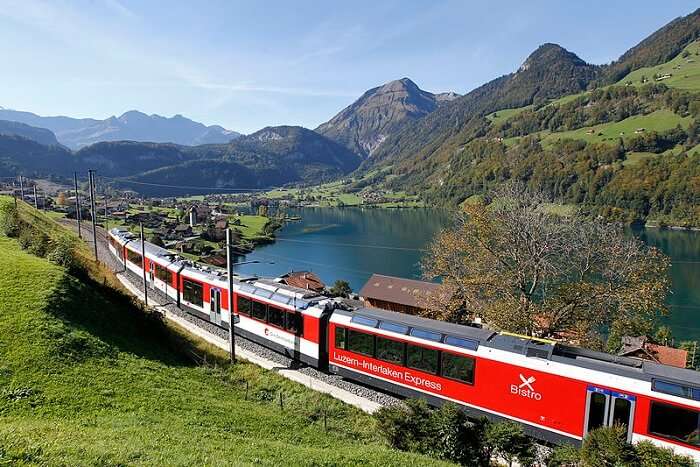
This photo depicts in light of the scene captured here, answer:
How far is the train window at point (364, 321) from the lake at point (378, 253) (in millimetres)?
18784

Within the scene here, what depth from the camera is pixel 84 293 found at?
17.2 m

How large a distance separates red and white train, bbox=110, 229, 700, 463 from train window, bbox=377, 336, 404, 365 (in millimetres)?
38

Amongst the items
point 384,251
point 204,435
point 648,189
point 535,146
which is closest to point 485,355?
point 204,435

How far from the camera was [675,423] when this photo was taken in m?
11.3

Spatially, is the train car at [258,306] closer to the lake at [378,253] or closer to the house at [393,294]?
the lake at [378,253]

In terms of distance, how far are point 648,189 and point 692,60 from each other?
11707 cm

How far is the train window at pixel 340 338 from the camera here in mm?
18003

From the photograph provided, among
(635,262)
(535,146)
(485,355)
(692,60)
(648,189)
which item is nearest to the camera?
(485,355)

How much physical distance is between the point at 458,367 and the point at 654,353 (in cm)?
2342

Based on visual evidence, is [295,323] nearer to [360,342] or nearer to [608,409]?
[360,342]

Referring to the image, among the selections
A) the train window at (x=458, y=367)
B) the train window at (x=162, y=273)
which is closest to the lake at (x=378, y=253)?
the train window at (x=162, y=273)

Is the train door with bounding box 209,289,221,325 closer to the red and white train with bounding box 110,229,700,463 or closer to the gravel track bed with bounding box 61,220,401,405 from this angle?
the gravel track bed with bounding box 61,220,401,405

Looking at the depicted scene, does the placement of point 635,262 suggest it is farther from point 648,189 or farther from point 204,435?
point 648,189

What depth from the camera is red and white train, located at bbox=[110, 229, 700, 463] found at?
38.1ft
